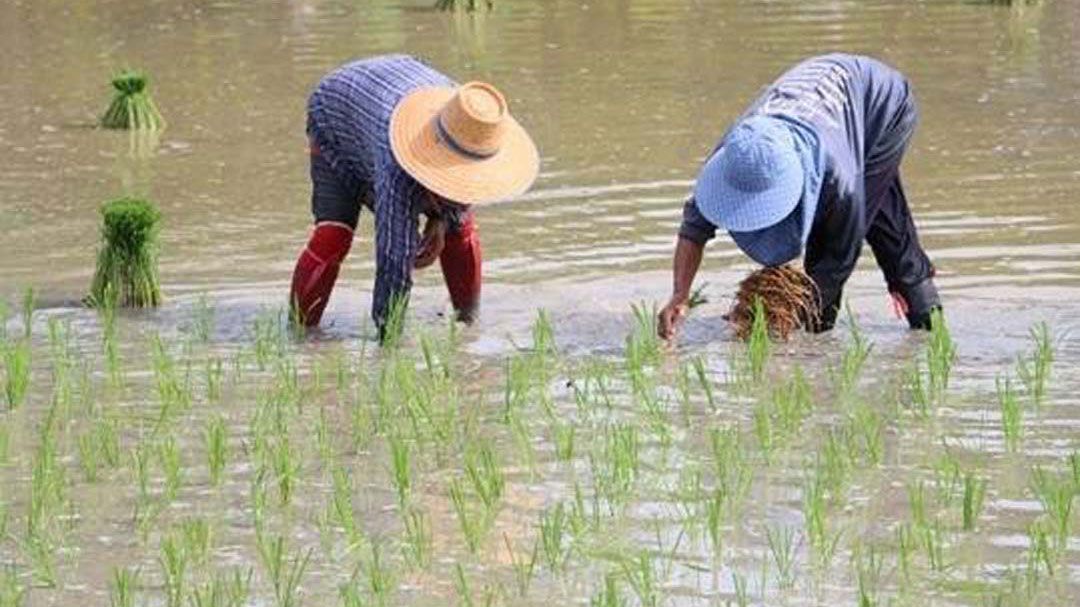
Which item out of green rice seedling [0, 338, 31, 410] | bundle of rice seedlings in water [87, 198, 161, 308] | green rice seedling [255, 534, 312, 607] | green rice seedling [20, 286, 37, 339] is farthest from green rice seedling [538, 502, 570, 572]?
bundle of rice seedlings in water [87, 198, 161, 308]

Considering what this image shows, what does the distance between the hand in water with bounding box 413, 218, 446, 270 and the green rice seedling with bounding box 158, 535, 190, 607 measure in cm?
213

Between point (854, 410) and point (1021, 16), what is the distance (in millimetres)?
8465

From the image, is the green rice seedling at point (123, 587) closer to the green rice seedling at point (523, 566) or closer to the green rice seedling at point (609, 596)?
the green rice seedling at point (523, 566)

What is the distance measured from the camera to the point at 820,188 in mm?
6371

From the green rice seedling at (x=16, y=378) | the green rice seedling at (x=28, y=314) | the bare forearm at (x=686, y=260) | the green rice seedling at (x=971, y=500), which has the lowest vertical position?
the green rice seedling at (x=28, y=314)

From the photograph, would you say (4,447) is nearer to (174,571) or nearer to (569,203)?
(174,571)

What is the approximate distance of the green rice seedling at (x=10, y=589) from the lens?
15.5 ft

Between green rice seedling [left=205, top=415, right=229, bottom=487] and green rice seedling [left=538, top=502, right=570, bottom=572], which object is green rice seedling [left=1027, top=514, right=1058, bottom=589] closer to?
green rice seedling [left=538, top=502, right=570, bottom=572]

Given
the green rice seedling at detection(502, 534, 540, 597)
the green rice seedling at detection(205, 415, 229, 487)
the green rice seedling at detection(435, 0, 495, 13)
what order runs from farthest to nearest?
the green rice seedling at detection(435, 0, 495, 13) < the green rice seedling at detection(205, 415, 229, 487) < the green rice seedling at detection(502, 534, 540, 597)

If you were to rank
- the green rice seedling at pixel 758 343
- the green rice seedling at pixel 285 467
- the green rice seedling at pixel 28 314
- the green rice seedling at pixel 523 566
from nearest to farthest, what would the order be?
1. the green rice seedling at pixel 523 566
2. the green rice seedling at pixel 285 467
3. the green rice seedling at pixel 758 343
4. the green rice seedling at pixel 28 314

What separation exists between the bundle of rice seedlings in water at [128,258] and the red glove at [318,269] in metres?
0.52

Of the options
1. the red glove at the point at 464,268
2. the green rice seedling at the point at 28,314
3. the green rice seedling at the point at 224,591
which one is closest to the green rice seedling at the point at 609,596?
the green rice seedling at the point at 224,591

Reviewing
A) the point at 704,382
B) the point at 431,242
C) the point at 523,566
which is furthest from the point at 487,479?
the point at 431,242

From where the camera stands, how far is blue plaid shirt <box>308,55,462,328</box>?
670 cm
